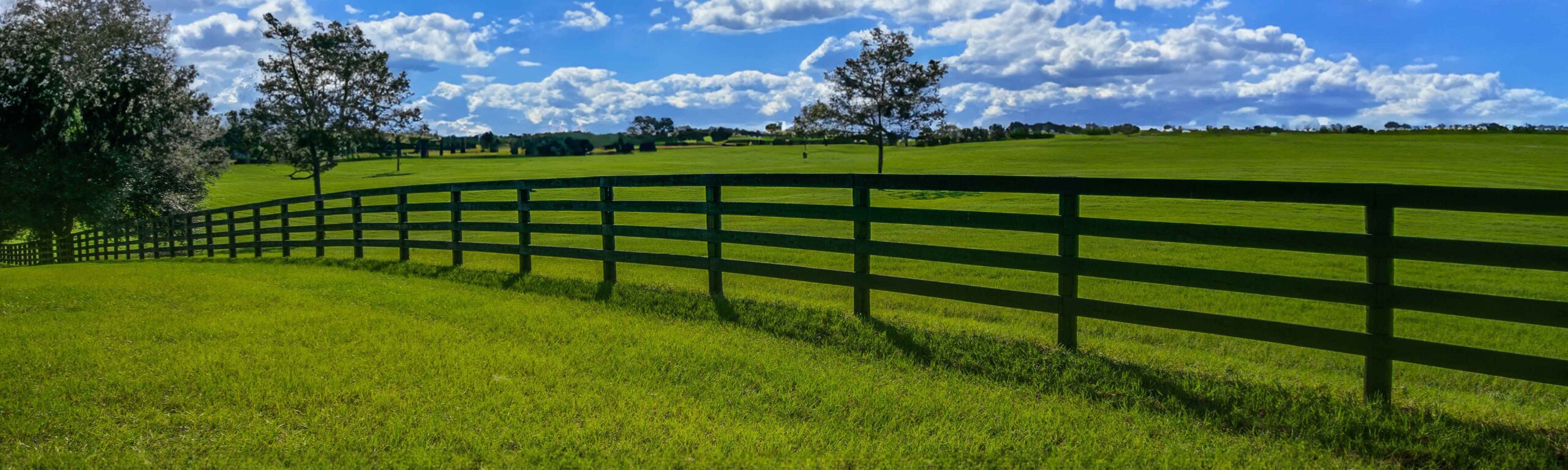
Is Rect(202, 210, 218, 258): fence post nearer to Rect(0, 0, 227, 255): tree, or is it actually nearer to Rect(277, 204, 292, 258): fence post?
Rect(277, 204, 292, 258): fence post

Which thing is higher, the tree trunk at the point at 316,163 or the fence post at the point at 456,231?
the tree trunk at the point at 316,163

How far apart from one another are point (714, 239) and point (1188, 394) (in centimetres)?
482

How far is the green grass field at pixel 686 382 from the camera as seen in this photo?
4.46 m

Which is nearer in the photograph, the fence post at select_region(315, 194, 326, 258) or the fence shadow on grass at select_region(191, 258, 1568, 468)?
the fence shadow on grass at select_region(191, 258, 1568, 468)

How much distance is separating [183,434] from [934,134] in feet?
151

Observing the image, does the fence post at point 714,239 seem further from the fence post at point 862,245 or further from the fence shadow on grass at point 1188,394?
the fence post at point 862,245

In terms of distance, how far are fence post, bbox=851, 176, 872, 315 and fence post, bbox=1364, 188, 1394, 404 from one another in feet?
11.7

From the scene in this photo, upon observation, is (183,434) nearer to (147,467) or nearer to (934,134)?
(147,467)

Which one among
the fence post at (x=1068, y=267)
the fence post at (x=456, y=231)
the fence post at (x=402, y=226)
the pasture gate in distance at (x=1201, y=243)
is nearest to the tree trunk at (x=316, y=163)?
the fence post at (x=402, y=226)

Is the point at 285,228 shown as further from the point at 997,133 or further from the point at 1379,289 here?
the point at 997,133

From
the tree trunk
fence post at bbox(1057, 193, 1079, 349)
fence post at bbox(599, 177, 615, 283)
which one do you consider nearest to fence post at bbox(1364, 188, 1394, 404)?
fence post at bbox(1057, 193, 1079, 349)

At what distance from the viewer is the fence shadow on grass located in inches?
179

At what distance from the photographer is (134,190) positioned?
117 ft

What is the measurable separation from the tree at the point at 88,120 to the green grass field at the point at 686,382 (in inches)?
1104
